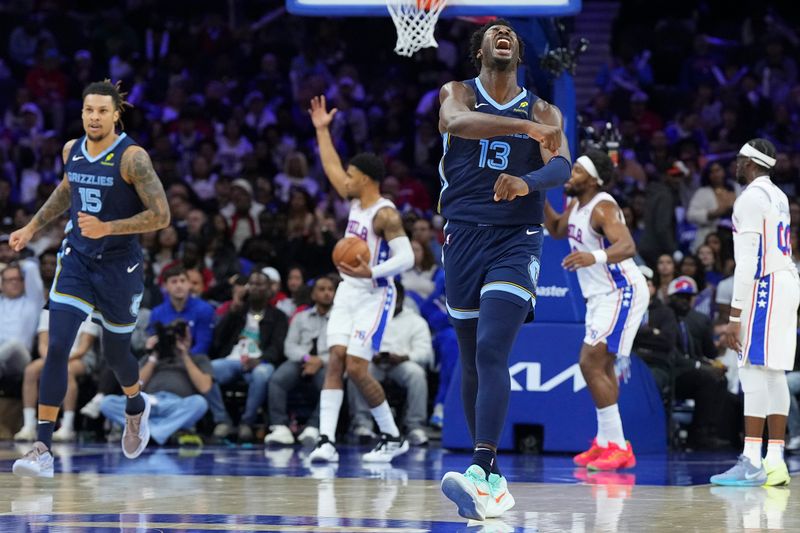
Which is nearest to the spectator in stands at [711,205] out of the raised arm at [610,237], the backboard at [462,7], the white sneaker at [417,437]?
the white sneaker at [417,437]

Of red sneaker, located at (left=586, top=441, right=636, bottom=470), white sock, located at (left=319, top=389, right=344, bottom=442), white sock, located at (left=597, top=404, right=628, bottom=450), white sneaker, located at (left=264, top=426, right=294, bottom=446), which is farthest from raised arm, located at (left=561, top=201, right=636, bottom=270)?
white sneaker, located at (left=264, top=426, right=294, bottom=446)

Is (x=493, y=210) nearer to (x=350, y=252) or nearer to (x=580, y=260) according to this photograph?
(x=580, y=260)

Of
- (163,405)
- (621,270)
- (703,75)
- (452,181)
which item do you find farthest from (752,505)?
(703,75)

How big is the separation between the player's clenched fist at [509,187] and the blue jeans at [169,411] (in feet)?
20.3

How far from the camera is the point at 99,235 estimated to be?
812 cm

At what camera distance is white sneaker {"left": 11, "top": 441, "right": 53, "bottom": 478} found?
25.8 feet

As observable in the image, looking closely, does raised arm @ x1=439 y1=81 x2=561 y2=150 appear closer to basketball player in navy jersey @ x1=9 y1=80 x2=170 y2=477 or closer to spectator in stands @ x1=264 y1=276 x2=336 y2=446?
basketball player in navy jersey @ x1=9 y1=80 x2=170 y2=477

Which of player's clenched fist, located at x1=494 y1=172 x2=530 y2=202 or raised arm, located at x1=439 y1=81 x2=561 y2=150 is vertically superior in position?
raised arm, located at x1=439 y1=81 x2=561 y2=150

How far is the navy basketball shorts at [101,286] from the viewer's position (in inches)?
326

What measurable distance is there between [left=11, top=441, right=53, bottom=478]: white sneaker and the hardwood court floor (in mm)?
95

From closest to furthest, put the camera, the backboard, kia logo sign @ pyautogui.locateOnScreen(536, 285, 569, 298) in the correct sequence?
the backboard
kia logo sign @ pyautogui.locateOnScreen(536, 285, 569, 298)
the camera

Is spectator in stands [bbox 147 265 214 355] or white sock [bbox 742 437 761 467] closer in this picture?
white sock [bbox 742 437 761 467]

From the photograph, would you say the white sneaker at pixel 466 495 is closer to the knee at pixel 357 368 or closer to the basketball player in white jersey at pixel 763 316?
the basketball player in white jersey at pixel 763 316

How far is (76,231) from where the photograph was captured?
27.6ft
